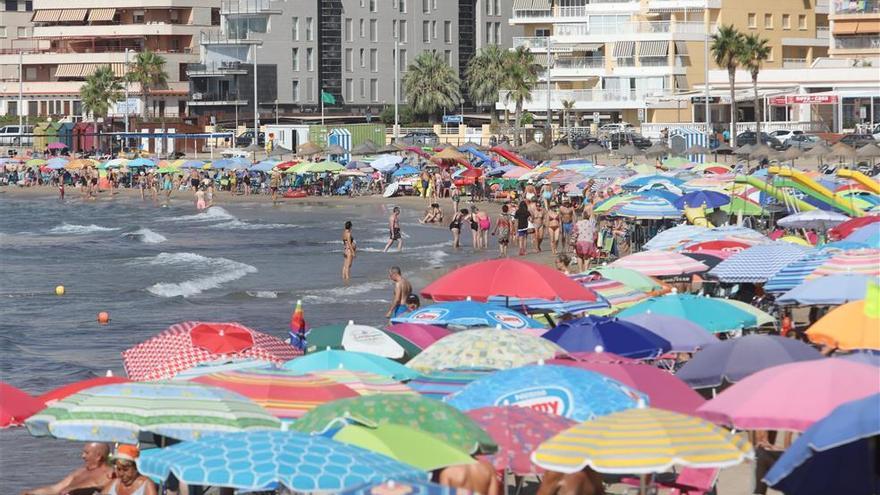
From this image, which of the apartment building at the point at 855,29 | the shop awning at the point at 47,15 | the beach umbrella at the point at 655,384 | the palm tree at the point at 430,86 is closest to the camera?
A: the beach umbrella at the point at 655,384

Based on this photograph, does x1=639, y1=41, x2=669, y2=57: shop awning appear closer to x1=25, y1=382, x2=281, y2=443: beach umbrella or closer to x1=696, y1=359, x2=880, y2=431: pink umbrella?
x1=696, y1=359, x2=880, y2=431: pink umbrella

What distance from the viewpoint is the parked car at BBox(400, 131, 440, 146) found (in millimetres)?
82125

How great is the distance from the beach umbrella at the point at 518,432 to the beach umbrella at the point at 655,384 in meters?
1.34

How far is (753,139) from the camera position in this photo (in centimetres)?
6969

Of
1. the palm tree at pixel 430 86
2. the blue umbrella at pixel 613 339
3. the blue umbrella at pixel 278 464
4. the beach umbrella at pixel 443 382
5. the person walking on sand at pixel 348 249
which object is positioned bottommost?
the person walking on sand at pixel 348 249

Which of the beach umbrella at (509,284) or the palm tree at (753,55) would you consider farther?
the palm tree at (753,55)

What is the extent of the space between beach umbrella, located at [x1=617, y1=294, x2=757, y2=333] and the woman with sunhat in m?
6.70

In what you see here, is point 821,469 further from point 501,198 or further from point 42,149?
point 42,149

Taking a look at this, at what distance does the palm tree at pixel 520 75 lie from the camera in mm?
87062

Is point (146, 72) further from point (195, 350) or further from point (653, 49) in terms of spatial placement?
point (195, 350)

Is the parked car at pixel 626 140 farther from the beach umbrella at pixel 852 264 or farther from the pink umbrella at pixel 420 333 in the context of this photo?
the pink umbrella at pixel 420 333

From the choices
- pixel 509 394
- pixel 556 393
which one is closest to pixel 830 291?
pixel 556 393

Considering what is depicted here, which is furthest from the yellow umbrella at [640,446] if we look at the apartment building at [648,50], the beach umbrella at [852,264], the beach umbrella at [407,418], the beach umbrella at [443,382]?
the apartment building at [648,50]

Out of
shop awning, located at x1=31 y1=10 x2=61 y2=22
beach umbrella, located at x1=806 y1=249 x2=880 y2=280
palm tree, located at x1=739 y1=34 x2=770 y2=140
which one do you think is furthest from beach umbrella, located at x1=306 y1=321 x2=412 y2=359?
shop awning, located at x1=31 y1=10 x2=61 y2=22
